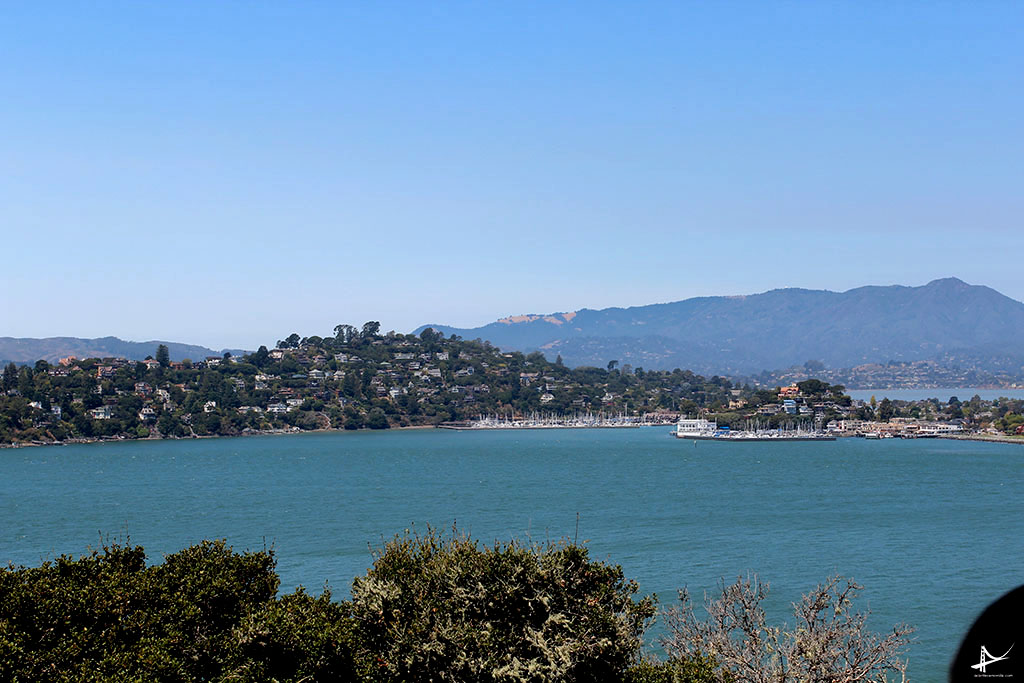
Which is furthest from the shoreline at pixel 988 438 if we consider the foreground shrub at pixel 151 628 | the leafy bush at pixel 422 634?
the foreground shrub at pixel 151 628

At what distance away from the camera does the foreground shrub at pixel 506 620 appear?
1009cm

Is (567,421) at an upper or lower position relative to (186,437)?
upper

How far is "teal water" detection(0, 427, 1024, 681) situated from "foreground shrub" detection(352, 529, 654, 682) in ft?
7.01

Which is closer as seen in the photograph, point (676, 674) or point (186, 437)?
point (676, 674)

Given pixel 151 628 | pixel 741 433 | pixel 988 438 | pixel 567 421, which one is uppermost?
pixel 151 628

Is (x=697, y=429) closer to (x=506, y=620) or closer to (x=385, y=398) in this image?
(x=385, y=398)

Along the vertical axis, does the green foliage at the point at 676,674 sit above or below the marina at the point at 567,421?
above

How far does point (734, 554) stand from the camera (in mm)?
31969

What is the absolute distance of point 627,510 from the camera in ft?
146

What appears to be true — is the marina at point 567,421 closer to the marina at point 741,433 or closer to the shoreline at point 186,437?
the shoreline at point 186,437

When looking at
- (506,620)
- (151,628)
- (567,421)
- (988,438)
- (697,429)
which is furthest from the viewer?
(567,421)

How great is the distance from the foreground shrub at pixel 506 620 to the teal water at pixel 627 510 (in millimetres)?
2138

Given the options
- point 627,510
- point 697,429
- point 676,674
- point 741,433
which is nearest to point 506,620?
point 676,674

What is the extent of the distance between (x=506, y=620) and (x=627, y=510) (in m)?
34.6
